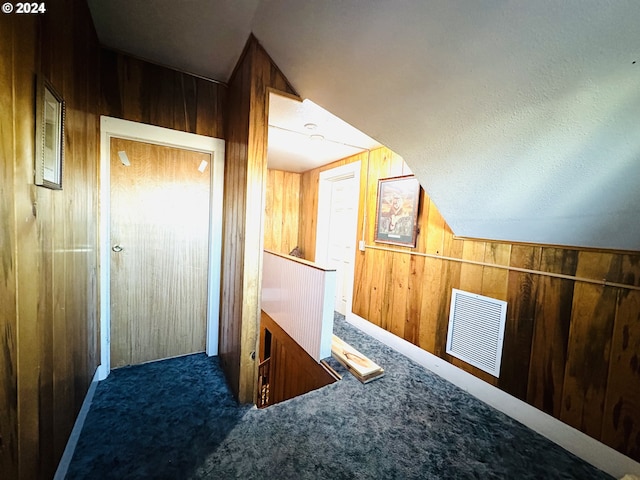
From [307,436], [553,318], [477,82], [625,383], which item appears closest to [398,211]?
[553,318]

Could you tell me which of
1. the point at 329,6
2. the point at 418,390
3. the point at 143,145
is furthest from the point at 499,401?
the point at 143,145

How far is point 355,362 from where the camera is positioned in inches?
86.4

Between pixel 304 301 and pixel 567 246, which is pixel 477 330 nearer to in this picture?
pixel 567 246

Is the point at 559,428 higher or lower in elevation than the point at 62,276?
lower

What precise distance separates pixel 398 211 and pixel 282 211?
2.34 m

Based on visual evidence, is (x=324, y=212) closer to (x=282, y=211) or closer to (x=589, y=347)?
(x=282, y=211)

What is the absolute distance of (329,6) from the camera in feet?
3.94

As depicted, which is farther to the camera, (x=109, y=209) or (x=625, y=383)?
(x=109, y=209)

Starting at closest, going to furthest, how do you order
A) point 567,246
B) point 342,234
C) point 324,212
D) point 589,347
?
point 589,347 < point 567,246 < point 342,234 < point 324,212

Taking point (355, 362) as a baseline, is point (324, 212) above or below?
above

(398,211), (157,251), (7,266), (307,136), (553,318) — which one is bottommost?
(553,318)

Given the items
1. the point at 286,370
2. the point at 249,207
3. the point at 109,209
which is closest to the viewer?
the point at 249,207

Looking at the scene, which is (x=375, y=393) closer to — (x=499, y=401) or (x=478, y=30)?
(x=499, y=401)

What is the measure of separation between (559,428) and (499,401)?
12.5 inches
